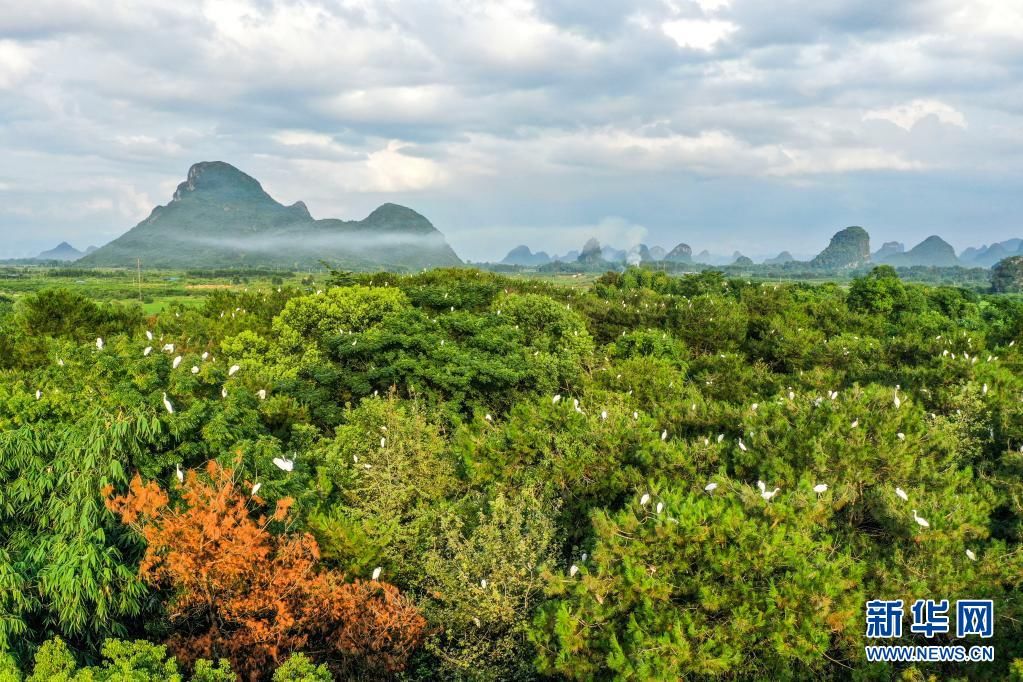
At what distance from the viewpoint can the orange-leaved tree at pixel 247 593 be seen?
9.59m

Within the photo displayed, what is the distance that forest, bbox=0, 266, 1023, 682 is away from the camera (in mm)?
8477

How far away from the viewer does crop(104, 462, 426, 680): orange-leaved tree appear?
9594 millimetres

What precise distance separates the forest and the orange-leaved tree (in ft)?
0.14

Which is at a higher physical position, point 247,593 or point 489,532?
point 489,532

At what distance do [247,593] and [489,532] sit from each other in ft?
11.6

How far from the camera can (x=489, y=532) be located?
426 inches

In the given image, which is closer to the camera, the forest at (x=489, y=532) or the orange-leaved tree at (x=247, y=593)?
the forest at (x=489, y=532)

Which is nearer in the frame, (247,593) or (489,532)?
(247,593)

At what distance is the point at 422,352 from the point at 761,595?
53.3 ft

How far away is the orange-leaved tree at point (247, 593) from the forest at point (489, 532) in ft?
0.14

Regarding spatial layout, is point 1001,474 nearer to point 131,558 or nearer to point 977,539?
point 977,539

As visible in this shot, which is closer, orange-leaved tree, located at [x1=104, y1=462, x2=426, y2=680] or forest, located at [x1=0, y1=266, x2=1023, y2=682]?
forest, located at [x1=0, y1=266, x2=1023, y2=682]

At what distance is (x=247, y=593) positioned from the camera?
1002 cm

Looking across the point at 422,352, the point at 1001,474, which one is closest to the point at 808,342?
the point at 422,352
